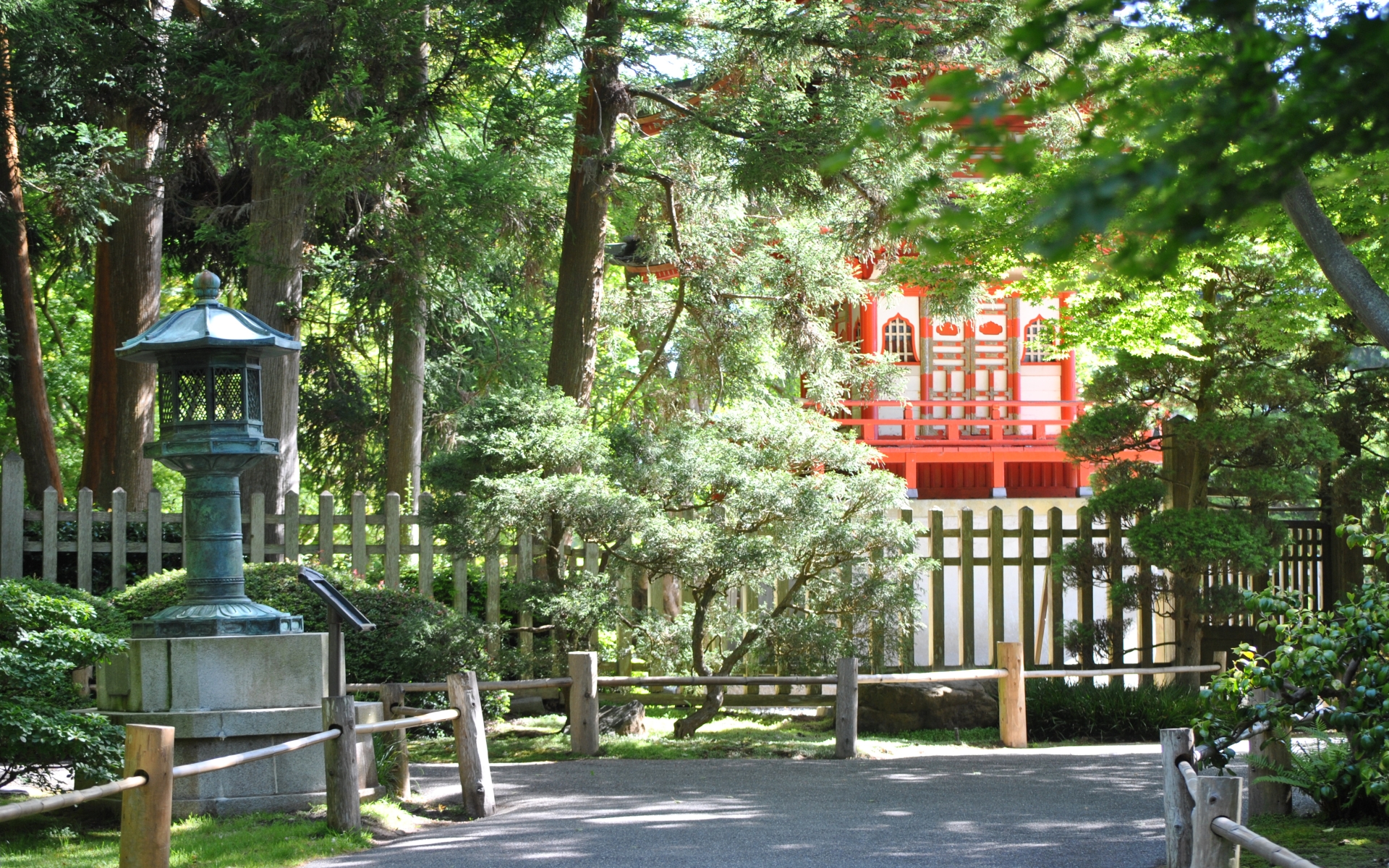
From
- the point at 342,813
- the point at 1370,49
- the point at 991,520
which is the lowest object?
the point at 342,813

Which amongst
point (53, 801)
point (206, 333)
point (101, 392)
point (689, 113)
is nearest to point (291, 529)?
point (206, 333)

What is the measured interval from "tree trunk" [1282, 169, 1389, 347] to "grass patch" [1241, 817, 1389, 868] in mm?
2421

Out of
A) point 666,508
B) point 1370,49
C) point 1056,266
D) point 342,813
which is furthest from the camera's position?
point 666,508

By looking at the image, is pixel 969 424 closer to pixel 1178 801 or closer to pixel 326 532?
pixel 326 532

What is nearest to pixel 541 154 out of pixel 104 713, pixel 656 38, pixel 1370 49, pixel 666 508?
pixel 656 38

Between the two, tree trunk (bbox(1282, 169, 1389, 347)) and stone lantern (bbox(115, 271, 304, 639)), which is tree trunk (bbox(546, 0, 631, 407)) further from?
tree trunk (bbox(1282, 169, 1389, 347))

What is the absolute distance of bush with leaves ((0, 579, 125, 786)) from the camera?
6094mm

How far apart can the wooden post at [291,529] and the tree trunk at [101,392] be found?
5182 millimetres

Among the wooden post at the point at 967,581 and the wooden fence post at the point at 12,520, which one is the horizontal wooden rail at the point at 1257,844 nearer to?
the wooden post at the point at 967,581

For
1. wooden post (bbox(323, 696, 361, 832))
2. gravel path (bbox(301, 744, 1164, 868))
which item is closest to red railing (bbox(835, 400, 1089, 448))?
gravel path (bbox(301, 744, 1164, 868))

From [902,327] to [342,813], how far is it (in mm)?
12714

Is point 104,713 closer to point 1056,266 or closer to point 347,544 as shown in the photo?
point 347,544

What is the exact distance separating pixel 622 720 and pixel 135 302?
8.27 meters

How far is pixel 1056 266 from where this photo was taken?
9312mm
